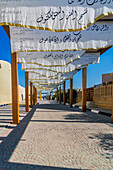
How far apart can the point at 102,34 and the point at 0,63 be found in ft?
77.9

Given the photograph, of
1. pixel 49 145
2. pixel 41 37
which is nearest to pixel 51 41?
pixel 41 37

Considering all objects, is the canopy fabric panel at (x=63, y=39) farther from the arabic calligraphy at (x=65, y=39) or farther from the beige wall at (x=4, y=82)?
the beige wall at (x=4, y=82)

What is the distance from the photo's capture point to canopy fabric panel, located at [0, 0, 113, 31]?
3898mm

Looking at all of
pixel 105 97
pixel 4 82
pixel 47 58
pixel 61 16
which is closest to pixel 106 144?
pixel 61 16

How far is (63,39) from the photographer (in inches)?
228

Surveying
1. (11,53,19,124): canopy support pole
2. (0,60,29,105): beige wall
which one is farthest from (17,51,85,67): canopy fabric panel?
(0,60,29,105): beige wall

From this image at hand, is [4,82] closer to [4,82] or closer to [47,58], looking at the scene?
[4,82]

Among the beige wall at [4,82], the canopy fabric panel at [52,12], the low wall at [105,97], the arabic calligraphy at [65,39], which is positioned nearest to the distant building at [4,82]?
the beige wall at [4,82]

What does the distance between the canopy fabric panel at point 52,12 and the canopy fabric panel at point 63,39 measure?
1753 mm

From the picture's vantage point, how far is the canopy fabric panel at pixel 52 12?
3898 millimetres

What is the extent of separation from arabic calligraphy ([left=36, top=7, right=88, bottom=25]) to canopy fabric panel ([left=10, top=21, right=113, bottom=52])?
5.81 ft

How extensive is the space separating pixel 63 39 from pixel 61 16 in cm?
186

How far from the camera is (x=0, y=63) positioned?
2583 cm

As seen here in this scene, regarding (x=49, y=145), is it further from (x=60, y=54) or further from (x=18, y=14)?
(x=60, y=54)
